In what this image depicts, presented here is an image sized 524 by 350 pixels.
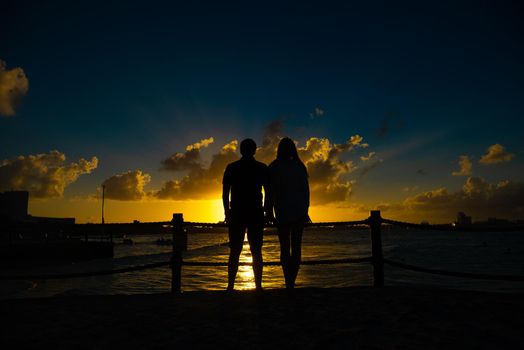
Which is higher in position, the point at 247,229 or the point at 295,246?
the point at 247,229

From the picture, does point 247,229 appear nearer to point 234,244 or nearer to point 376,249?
point 234,244

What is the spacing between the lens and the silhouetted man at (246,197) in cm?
549

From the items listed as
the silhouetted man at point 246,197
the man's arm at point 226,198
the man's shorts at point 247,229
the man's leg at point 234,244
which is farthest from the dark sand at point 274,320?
the man's arm at point 226,198

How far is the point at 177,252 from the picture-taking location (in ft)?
22.6

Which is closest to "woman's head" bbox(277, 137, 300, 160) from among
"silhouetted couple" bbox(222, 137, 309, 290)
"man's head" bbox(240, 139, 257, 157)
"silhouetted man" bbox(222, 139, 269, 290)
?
"silhouetted couple" bbox(222, 137, 309, 290)

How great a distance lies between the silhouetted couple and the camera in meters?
5.51

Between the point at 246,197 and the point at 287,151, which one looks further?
the point at 287,151

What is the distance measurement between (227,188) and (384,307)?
2665mm

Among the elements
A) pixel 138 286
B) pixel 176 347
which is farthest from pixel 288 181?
pixel 138 286

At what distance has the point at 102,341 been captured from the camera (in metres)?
3.66

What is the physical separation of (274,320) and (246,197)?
6.05ft

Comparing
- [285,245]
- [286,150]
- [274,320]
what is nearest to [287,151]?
[286,150]

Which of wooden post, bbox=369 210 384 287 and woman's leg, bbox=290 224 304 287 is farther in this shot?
wooden post, bbox=369 210 384 287

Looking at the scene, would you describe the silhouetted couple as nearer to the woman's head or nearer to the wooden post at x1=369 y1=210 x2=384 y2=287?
the woman's head
